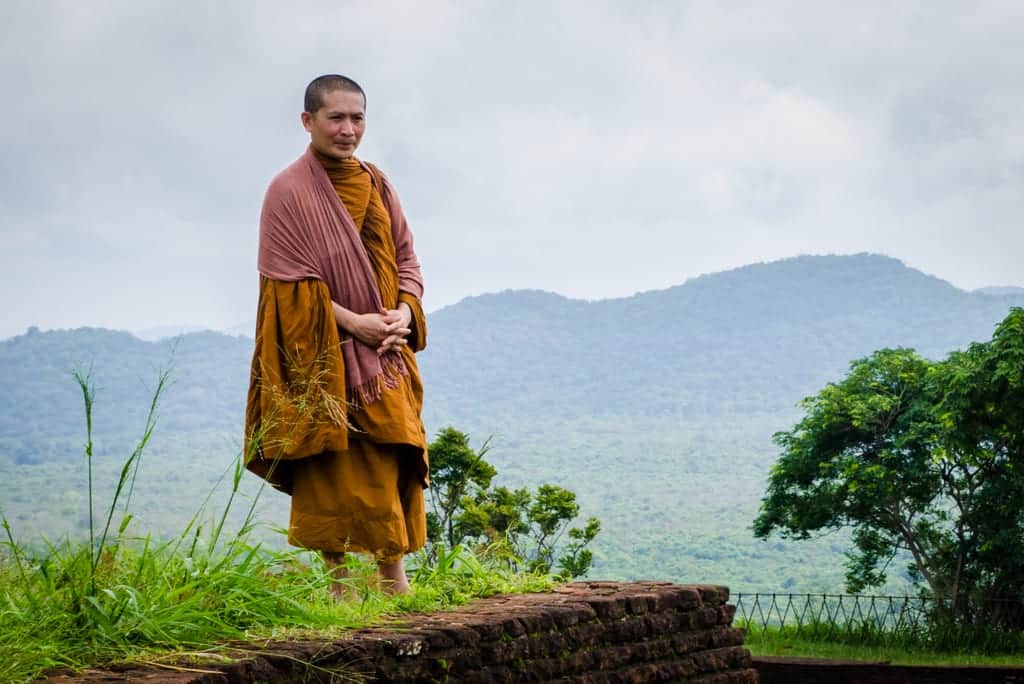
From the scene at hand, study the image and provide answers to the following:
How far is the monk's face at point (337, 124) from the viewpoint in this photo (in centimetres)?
525

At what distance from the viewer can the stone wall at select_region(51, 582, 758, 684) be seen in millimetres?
3902

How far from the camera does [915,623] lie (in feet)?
50.4

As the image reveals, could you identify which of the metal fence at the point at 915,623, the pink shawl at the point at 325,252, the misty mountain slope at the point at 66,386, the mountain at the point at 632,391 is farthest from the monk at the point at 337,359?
the misty mountain slope at the point at 66,386

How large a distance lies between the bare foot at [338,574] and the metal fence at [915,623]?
973 cm

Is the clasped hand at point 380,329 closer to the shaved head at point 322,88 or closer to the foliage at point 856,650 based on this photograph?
the shaved head at point 322,88

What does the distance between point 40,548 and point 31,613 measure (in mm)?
436

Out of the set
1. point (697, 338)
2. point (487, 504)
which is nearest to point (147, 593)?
point (487, 504)

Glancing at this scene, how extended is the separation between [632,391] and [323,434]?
302ft

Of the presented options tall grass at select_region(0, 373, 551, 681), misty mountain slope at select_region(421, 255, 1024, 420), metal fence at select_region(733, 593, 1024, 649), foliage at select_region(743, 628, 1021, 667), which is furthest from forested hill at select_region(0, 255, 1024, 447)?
tall grass at select_region(0, 373, 551, 681)

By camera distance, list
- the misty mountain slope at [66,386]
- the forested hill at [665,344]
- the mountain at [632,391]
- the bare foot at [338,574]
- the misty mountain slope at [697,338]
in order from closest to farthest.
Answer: the bare foot at [338,574]
the mountain at [632,391]
the misty mountain slope at [66,386]
the forested hill at [665,344]
the misty mountain slope at [697,338]

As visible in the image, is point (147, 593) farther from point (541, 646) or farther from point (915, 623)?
point (915, 623)

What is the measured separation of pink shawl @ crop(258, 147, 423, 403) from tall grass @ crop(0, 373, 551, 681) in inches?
31.6

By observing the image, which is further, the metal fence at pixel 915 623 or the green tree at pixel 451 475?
the metal fence at pixel 915 623

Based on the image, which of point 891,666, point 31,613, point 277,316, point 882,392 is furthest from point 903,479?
point 31,613
